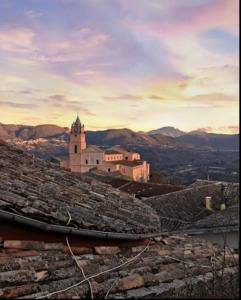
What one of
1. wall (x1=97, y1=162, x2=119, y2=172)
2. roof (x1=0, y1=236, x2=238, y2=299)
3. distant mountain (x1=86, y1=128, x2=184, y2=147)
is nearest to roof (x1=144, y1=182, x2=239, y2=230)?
roof (x1=0, y1=236, x2=238, y2=299)

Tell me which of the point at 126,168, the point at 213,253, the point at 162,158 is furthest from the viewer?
the point at 162,158

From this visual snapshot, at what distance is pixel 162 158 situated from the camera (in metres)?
99.8

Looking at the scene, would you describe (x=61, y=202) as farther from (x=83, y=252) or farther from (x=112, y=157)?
(x=112, y=157)

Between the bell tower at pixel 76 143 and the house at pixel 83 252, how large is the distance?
216 ft

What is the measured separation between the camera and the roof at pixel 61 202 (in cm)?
382

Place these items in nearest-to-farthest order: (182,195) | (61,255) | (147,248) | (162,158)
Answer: (61,255), (147,248), (182,195), (162,158)

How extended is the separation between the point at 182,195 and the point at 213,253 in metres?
14.2

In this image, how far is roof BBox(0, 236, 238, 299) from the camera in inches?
127

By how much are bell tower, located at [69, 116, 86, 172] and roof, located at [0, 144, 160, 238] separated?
6424 centimetres

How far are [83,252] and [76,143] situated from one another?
234ft

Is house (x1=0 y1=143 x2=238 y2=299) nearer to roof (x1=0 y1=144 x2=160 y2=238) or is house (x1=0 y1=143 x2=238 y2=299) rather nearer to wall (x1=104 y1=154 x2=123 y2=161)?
roof (x1=0 y1=144 x2=160 y2=238)

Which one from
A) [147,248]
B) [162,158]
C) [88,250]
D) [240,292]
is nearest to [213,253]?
[147,248]

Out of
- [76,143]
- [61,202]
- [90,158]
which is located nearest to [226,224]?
[61,202]

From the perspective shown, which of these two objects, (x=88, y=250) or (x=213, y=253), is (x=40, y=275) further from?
(x=213, y=253)
